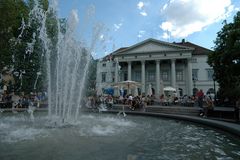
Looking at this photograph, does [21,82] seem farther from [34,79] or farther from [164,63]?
[164,63]

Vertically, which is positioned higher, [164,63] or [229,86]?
[164,63]

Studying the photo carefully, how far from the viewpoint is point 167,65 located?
204 feet

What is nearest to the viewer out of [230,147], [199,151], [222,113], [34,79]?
[199,151]

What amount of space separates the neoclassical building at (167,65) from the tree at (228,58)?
24.0 metres

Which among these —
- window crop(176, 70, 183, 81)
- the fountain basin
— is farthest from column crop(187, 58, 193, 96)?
the fountain basin

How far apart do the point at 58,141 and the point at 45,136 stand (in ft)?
3.61

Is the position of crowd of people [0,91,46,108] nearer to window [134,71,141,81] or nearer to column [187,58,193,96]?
window [134,71,141,81]

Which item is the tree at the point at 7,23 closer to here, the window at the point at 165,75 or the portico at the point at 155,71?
the portico at the point at 155,71

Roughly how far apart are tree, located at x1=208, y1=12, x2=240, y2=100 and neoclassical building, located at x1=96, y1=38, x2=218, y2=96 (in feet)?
78.8

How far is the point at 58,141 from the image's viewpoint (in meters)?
7.82

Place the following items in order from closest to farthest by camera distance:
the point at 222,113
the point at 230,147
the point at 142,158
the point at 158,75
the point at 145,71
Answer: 1. the point at 142,158
2. the point at 230,147
3. the point at 222,113
4. the point at 158,75
5. the point at 145,71

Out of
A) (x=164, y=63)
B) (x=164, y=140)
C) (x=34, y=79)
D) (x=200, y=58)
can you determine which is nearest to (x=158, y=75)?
(x=164, y=63)

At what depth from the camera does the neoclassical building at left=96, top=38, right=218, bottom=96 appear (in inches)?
2298

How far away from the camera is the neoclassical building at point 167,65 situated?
58375 millimetres
